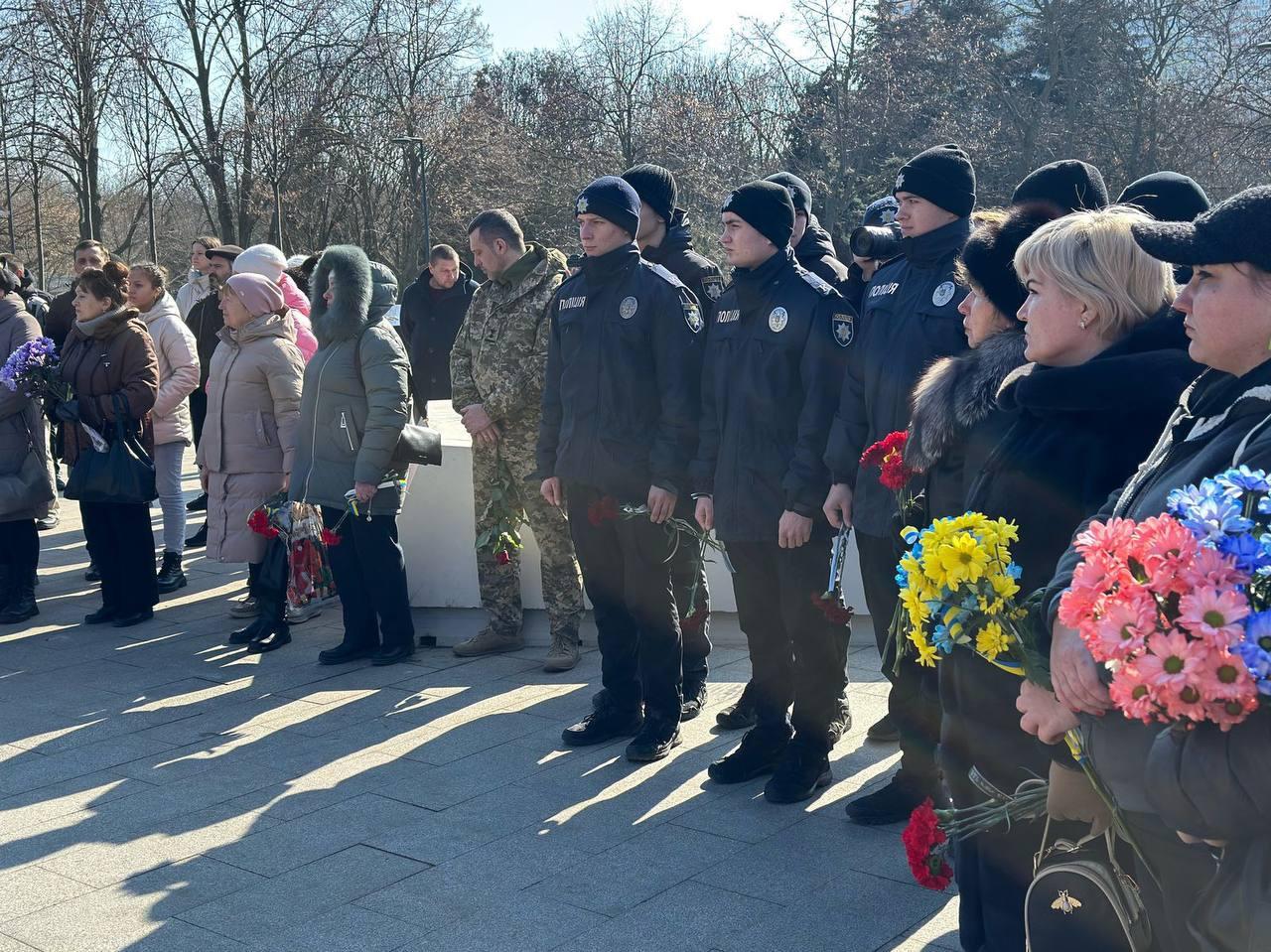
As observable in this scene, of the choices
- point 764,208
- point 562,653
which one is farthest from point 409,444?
point 764,208

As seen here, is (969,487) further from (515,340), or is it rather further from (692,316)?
(515,340)

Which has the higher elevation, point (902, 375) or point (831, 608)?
point (902, 375)

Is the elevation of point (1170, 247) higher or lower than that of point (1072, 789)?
higher

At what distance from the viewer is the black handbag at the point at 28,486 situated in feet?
25.1

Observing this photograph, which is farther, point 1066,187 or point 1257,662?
point 1066,187

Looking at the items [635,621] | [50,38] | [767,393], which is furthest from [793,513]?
[50,38]

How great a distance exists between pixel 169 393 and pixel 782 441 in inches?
184

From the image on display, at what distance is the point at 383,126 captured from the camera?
111 ft

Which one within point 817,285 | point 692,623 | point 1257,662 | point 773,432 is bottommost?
point 692,623

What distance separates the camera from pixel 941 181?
4.28 metres

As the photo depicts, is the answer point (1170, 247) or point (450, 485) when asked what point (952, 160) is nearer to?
point (1170, 247)

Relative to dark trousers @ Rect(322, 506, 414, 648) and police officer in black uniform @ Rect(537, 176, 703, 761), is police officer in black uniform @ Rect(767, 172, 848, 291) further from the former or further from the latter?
dark trousers @ Rect(322, 506, 414, 648)

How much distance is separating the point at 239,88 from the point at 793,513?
29.9 m

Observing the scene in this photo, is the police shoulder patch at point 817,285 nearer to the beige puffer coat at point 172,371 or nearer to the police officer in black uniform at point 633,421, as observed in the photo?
the police officer in black uniform at point 633,421
